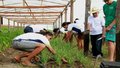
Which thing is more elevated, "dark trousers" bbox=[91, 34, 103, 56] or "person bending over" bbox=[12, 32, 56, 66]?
"person bending over" bbox=[12, 32, 56, 66]

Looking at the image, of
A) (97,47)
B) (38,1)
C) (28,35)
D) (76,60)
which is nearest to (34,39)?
(28,35)

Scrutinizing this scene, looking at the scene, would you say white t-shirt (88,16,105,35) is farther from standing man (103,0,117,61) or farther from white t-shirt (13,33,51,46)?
white t-shirt (13,33,51,46)

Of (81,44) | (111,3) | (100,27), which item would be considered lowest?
(81,44)

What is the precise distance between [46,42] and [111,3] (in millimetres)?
1432

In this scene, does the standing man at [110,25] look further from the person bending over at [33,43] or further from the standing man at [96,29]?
the standing man at [96,29]

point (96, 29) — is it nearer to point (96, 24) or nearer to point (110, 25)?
point (96, 24)

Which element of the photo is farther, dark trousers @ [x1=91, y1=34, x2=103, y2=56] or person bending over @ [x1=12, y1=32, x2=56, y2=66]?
dark trousers @ [x1=91, y1=34, x2=103, y2=56]

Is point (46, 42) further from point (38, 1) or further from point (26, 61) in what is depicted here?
point (38, 1)

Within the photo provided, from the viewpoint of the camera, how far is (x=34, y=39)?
659cm

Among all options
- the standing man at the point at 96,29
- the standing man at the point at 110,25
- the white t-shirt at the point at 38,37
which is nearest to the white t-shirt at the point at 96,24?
the standing man at the point at 96,29

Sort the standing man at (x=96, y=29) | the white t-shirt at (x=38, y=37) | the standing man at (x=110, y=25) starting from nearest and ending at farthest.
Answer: the white t-shirt at (x=38, y=37) → the standing man at (x=110, y=25) → the standing man at (x=96, y=29)

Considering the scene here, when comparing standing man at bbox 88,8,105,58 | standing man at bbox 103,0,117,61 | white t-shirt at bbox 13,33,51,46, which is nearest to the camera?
white t-shirt at bbox 13,33,51,46

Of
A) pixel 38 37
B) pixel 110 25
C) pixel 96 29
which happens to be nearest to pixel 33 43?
pixel 38 37

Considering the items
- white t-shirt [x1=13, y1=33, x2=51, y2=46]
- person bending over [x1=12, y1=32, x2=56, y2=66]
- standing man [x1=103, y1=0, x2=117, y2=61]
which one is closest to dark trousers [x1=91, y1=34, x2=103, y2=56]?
standing man [x1=103, y1=0, x2=117, y2=61]
